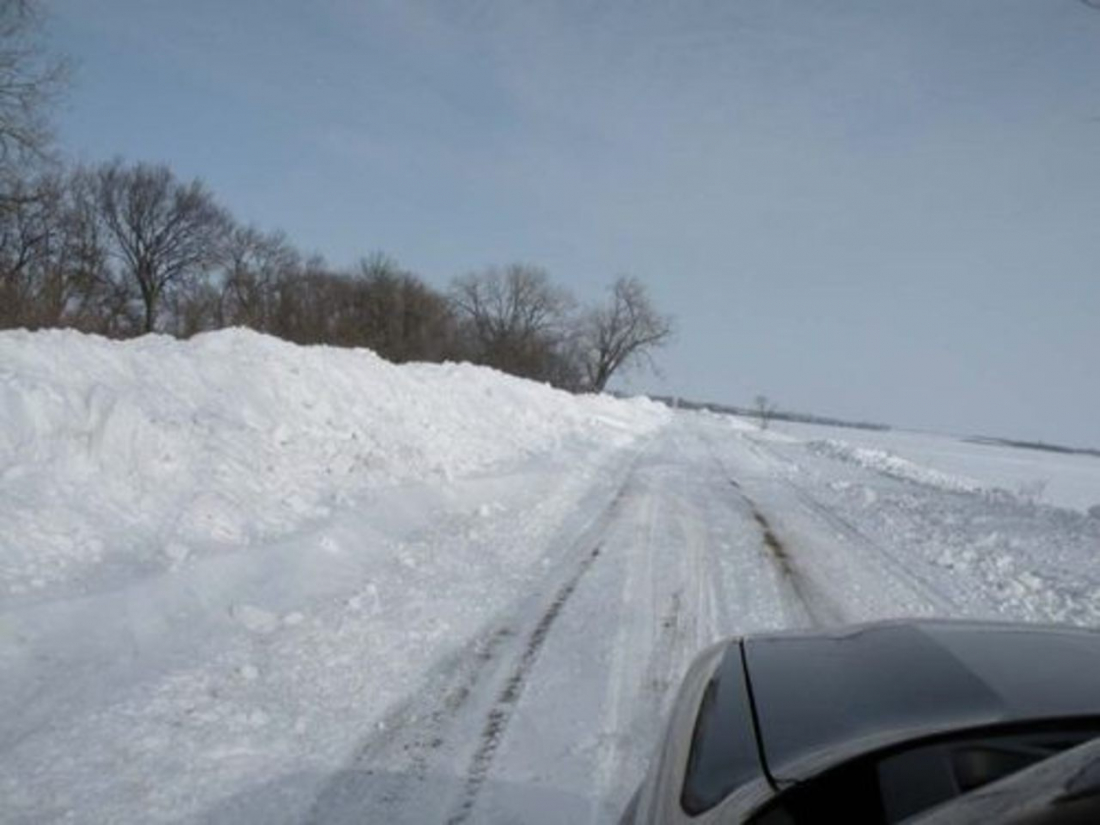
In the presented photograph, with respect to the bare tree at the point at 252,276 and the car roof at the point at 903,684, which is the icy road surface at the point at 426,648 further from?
the bare tree at the point at 252,276

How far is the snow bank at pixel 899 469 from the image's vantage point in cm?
2218

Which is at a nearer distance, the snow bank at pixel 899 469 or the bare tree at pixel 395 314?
the snow bank at pixel 899 469

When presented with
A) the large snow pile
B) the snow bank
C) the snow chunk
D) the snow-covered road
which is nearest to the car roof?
the snow-covered road

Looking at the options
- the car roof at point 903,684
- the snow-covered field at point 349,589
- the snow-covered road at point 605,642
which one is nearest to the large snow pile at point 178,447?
the snow-covered field at point 349,589

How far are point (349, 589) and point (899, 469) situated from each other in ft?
75.7

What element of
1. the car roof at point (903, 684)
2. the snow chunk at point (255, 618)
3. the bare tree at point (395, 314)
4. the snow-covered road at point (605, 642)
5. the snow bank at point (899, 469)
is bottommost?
the snow chunk at point (255, 618)

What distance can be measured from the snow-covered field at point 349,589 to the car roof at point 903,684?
1642 mm

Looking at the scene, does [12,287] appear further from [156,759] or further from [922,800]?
[922,800]

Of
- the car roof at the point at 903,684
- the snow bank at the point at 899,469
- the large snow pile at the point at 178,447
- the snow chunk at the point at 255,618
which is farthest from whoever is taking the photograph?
the snow bank at the point at 899,469

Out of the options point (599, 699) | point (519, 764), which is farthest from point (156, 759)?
point (599, 699)

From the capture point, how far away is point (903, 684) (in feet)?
7.36

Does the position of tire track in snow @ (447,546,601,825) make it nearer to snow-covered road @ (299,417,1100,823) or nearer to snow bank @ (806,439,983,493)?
snow-covered road @ (299,417,1100,823)

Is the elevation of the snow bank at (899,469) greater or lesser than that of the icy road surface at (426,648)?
greater

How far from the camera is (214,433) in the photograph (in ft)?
32.2
